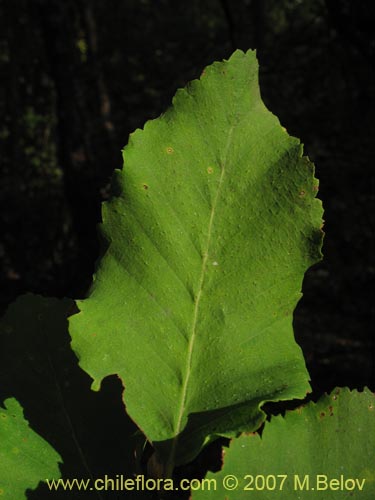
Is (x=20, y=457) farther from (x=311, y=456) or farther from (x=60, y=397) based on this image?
(x=311, y=456)

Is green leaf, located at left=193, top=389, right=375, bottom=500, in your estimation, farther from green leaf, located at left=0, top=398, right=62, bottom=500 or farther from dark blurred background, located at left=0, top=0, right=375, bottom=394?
dark blurred background, located at left=0, top=0, right=375, bottom=394

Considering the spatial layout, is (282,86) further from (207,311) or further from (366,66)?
(207,311)

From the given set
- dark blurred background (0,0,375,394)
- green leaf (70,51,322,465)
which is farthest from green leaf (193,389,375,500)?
dark blurred background (0,0,375,394)

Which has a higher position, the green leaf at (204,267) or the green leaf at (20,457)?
the green leaf at (204,267)

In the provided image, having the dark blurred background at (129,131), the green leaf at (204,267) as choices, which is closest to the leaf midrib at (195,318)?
the green leaf at (204,267)

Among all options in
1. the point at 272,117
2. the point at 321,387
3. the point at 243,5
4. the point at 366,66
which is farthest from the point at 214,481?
the point at 243,5

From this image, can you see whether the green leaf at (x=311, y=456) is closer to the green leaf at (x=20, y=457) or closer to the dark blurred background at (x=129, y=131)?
the green leaf at (x=20, y=457)
